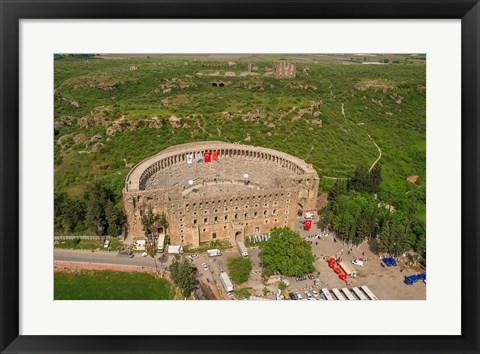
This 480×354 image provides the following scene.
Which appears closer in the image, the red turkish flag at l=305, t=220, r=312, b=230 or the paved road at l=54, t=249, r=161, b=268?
the paved road at l=54, t=249, r=161, b=268

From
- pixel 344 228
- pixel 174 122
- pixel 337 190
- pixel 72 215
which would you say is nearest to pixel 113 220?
pixel 72 215

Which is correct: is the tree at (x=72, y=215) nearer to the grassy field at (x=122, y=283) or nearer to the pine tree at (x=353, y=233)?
the grassy field at (x=122, y=283)

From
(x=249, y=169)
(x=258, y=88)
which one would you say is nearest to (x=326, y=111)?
(x=258, y=88)

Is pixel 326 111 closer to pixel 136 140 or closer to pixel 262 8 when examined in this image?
pixel 136 140

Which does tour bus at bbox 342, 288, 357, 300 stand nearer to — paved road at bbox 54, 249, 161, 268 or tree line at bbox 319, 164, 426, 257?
tree line at bbox 319, 164, 426, 257

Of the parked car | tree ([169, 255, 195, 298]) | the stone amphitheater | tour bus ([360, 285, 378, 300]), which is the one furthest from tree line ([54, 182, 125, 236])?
tour bus ([360, 285, 378, 300])

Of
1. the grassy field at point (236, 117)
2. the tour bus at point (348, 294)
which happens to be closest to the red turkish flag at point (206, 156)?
the grassy field at point (236, 117)
